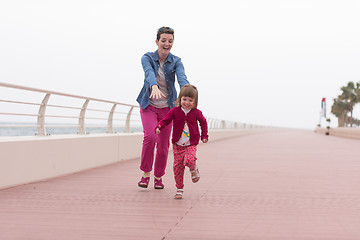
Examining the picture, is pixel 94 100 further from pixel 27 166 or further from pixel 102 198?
pixel 102 198

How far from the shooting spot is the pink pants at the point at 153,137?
6.21 metres

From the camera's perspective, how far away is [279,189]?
672 centimetres

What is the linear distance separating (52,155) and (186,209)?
3421mm

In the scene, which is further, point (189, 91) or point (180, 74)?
point (180, 74)

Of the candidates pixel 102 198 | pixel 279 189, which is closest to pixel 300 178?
pixel 279 189

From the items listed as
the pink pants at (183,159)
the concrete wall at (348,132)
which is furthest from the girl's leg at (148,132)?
the concrete wall at (348,132)

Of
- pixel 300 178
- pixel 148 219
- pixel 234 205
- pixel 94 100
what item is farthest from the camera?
pixel 94 100

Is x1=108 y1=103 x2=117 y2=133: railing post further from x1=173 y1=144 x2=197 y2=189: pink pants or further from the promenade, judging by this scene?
x1=173 y1=144 x2=197 y2=189: pink pants

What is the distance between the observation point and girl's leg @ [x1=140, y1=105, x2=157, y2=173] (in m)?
6.20

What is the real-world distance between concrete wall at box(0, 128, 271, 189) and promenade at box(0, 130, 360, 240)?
8.8 inches

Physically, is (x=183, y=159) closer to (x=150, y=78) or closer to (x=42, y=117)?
(x=150, y=78)

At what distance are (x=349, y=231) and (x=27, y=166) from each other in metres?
4.59

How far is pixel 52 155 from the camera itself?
25.4 feet

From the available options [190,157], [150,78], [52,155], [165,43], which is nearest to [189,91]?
[150,78]
